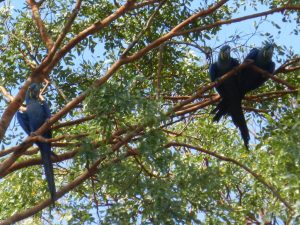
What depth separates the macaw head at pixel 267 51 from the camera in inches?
259

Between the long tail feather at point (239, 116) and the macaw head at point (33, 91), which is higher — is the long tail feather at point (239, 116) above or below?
below

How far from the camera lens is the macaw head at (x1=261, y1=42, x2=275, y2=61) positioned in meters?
6.58

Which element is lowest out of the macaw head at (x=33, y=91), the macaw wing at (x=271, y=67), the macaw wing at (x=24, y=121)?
the macaw wing at (x=24, y=121)

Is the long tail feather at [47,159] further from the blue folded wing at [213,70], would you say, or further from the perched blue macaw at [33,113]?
the blue folded wing at [213,70]

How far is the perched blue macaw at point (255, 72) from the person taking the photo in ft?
21.3

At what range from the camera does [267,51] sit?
6.57 m

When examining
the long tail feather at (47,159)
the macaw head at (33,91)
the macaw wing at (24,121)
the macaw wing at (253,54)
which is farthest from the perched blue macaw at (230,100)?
the macaw wing at (24,121)

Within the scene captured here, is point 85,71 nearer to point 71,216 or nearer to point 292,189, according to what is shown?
point 71,216

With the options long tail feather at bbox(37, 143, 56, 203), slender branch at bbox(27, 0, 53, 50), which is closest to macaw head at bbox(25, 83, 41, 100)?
slender branch at bbox(27, 0, 53, 50)

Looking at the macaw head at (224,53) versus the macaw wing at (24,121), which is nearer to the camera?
the macaw head at (224,53)

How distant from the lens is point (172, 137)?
7.40m

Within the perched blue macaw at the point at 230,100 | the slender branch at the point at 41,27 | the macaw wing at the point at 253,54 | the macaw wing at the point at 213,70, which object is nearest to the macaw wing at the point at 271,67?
the macaw wing at the point at 253,54

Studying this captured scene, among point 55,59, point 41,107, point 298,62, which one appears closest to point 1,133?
point 55,59

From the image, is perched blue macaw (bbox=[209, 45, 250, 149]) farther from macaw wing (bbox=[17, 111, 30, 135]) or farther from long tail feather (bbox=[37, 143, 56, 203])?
macaw wing (bbox=[17, 111, 30, 135])
